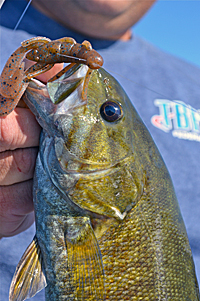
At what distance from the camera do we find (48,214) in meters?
1.06

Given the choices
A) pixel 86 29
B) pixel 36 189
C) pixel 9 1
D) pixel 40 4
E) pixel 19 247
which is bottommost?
pixel 19 247

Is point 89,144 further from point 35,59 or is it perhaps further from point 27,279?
point 27,279

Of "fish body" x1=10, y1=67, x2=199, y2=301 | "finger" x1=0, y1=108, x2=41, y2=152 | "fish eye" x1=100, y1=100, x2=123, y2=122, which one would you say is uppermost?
"fish eye" x1=100, y1=100, x2=123, y2=122

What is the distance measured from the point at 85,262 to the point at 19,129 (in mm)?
600

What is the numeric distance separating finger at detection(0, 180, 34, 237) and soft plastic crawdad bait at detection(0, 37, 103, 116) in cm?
51

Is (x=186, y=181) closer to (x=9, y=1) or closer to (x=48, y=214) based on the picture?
(x=48, y=214)

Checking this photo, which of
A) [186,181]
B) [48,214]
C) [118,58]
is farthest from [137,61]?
[48,214]

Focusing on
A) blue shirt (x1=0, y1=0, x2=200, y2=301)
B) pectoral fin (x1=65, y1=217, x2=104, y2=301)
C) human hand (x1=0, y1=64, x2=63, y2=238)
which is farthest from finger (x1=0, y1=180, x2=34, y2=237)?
blue shirt (x1=0, y1=0, x2=200, y2=301)

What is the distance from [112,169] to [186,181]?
6.37 feet

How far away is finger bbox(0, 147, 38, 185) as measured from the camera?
118cm

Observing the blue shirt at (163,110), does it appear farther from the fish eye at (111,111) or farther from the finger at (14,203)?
the fish eye at (111,111)

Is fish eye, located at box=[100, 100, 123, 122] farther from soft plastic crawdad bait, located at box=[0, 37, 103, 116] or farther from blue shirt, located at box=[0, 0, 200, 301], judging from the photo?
blue shirt, located at box=[0, 0, 200, 301]

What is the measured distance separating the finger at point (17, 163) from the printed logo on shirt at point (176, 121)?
6.75 feet

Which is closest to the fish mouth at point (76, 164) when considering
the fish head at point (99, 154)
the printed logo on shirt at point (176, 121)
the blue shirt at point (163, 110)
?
the fish head at point (99, 154)
